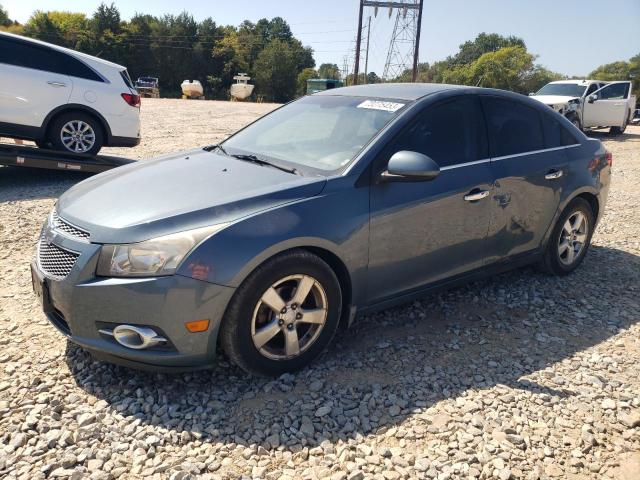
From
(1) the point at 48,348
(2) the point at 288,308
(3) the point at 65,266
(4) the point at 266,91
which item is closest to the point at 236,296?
(2) the point at 288,308

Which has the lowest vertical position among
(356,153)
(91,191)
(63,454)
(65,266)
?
(63,454)

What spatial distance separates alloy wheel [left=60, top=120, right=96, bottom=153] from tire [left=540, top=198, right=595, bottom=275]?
22.9ft

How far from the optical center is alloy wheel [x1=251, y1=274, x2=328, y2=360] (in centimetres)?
293

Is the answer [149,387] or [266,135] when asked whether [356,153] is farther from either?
[149,387]

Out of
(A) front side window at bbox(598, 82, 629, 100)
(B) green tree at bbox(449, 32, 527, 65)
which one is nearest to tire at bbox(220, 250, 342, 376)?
(A) front side window at bbox(598, 82, 629, 100)

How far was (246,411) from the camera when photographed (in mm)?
2811

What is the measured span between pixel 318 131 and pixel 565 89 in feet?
50.5

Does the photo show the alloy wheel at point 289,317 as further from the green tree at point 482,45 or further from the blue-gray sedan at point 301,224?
the green tree at point 482,45

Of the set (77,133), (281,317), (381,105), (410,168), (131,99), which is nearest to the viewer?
(281,317)

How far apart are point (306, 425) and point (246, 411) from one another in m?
0.33

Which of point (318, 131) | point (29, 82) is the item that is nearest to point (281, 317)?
point (318, 131)

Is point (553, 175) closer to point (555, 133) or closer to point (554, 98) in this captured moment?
point (555, 133)

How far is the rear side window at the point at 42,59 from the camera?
7.77 m

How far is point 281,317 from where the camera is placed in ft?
9.79
